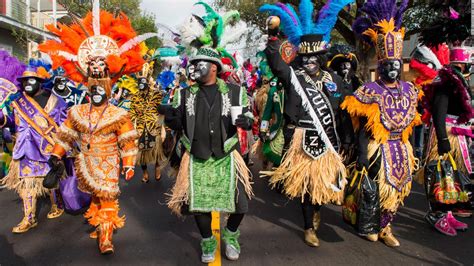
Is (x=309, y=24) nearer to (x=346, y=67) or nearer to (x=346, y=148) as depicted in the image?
(x=346, y=148)

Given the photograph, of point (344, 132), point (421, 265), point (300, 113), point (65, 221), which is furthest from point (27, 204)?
point (421, 265)

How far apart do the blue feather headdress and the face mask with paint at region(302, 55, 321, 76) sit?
0.68ft

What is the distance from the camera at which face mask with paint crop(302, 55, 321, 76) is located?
160 inches

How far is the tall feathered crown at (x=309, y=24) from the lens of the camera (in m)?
4.00

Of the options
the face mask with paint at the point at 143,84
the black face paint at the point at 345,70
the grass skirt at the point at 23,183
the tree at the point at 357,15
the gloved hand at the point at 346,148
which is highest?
the tree at the point at 357,15

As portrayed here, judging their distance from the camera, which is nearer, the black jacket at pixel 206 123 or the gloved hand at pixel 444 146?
the black jacket at pixel 206 123

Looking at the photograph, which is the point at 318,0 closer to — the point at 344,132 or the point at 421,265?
the point at 344,132

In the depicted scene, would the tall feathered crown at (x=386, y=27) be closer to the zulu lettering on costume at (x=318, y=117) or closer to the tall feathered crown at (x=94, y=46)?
the zulu lettering on costume at (x=318, y=117)

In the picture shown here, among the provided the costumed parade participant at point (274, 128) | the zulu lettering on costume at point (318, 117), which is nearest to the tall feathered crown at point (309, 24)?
the zulu lettering on costume at point (318, 117)

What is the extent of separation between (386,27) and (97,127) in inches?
125

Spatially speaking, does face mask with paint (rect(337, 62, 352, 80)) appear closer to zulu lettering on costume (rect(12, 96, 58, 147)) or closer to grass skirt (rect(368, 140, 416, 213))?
grass skirt (rect(368, 140, 416, 213))

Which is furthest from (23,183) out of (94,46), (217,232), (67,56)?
(217,232)

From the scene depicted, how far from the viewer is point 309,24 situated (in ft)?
13.5

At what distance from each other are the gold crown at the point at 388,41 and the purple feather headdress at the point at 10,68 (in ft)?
14.9
